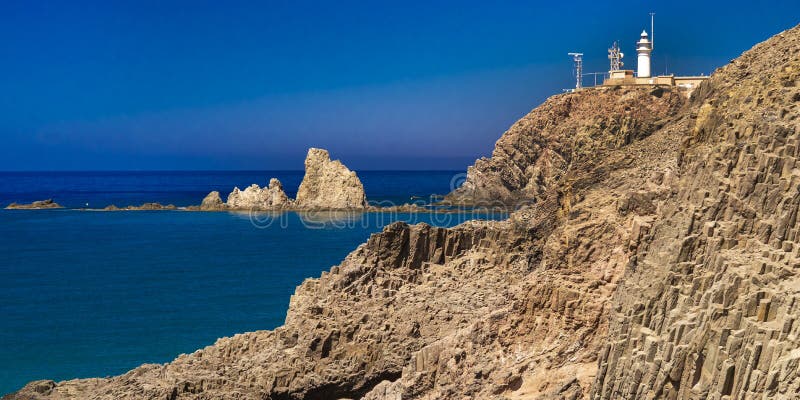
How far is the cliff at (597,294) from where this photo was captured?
12.8 meters

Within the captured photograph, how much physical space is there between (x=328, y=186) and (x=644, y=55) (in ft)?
252

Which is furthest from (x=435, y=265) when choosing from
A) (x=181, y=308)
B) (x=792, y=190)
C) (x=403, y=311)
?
(x=181, y=308)

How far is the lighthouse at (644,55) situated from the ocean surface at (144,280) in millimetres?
28040

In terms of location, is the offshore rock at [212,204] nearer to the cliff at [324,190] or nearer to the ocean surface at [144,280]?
the cliff at [324,190]

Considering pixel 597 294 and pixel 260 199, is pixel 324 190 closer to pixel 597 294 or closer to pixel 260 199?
pixel 260 199

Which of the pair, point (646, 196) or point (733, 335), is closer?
point (733, 335)

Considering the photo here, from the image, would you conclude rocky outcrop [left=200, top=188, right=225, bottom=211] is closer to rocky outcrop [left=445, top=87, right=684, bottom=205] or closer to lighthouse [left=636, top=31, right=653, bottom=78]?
rocky outcrop [left=445, top=87, right=684, bottom=205]

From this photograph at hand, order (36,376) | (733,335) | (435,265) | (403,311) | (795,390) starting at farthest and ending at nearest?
(36,376), (435,265), (403,311), (733,335), (795,390)

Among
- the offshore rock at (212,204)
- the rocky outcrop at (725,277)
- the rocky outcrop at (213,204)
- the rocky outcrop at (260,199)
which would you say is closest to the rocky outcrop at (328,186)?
the rocky outcrop at (260,199)

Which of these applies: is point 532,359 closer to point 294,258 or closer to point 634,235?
point 634,235

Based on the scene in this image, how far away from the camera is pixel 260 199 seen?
141375mm

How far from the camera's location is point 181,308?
54688mm

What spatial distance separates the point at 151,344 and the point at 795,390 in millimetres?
37152

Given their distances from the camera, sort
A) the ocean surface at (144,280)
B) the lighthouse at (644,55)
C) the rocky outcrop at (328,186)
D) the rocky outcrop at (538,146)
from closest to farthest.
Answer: the ocean surface at (144,280), the lighthouse at (644,55), the rocky outcrop at (538,146), the rocky outcrop at (328,186)
